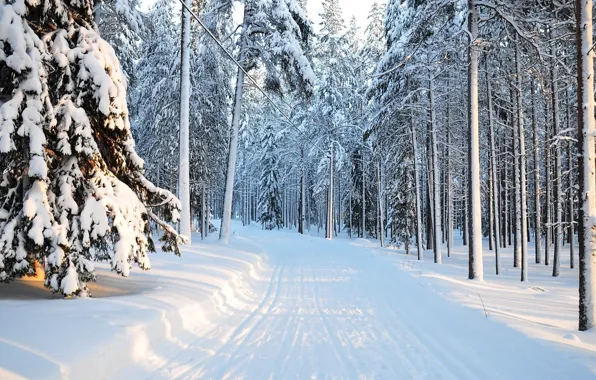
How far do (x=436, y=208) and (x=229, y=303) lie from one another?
11.8m

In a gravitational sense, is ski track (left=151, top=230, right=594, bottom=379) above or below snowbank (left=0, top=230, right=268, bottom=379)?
below

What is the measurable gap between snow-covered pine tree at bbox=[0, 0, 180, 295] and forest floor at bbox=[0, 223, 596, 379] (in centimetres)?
78

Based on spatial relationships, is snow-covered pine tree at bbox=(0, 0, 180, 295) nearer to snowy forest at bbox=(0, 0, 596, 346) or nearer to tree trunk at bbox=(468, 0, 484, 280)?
snowy forest at bbox=(0, 0, 596, 346)

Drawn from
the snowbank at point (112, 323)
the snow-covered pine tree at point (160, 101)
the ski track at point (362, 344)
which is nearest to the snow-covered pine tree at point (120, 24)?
the snow-covered pine tree at point (160, 101)

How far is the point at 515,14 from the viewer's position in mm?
11469

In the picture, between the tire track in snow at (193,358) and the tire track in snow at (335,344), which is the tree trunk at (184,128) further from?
the tire track in snow at (193,358)

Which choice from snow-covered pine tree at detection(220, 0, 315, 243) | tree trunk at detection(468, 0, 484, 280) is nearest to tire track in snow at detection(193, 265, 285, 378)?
tree trunk at detection(468, 0, 484, 280)

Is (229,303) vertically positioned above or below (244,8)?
below

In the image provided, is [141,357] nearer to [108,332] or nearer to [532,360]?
[108,332]

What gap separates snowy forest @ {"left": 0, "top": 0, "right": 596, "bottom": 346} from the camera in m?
5.70

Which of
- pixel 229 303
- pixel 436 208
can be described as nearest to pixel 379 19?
pixel 436 208

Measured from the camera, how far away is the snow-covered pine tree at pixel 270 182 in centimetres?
4281

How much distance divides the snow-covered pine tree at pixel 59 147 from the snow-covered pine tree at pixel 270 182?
35548 mm

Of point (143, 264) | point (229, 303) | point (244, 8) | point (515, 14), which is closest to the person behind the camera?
point (143, 264)
